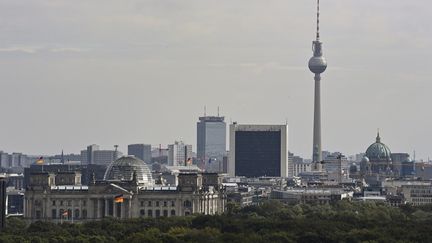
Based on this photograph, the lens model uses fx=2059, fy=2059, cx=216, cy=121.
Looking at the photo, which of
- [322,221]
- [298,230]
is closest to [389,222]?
[322,221]

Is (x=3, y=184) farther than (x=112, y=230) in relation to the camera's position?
No

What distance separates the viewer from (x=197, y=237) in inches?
6294

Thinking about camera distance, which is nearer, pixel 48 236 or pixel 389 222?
pixel 48 236

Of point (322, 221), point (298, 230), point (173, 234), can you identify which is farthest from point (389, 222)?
point (173, 234)

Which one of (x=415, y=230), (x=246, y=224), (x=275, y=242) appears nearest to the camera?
(x=275, y=242)

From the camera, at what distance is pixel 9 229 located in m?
179

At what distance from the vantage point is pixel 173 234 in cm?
16438

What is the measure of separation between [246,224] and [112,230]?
1268 centimetres

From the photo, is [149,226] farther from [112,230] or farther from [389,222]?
[389,222]

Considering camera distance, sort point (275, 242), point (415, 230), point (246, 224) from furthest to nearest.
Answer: point (246, 224), point (415, 230), point (275, 242)

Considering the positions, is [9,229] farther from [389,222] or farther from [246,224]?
[389,222]

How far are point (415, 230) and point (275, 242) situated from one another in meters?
20.0

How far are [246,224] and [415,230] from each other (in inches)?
708

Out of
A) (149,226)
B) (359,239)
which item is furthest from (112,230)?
(359,239)
